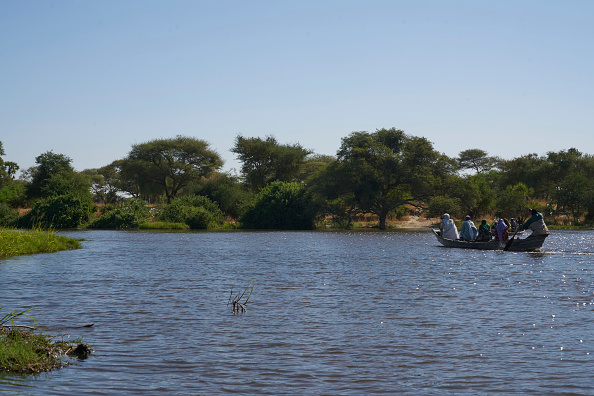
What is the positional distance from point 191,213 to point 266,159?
1668 cm

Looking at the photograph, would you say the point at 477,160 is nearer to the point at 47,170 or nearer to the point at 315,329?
the point at 47,170

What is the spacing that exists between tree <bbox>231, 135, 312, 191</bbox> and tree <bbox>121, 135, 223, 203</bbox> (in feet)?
19.8

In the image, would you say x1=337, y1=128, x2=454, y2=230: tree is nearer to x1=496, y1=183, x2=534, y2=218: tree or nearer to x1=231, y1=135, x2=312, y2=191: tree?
x1=496, y1=183, x2=534, y2=218: tree

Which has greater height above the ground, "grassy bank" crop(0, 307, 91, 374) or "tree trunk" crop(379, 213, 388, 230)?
"tree trunk" crop(379, 213, 388, 230)

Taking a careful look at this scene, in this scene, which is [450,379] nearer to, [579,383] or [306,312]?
[579,383]

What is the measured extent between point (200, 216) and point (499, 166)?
153 feet

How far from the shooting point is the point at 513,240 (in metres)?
32.4

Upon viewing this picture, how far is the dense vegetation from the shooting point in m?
62.4

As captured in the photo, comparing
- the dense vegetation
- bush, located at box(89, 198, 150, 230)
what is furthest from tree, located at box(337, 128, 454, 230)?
bush, located at box(89, 198, 150, 230)

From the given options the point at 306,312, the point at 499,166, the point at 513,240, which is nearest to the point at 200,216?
the point at 513,240

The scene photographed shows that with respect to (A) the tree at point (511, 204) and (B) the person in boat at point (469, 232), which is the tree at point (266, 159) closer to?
(A) the tree at point (511, 204)

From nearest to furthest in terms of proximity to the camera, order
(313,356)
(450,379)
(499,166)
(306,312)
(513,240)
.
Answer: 1. (450,379)
2. (313,356)
3. (306,312)
4. (513,240)
5. (499,166)

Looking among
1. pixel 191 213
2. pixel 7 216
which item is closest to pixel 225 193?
pixel 191 213

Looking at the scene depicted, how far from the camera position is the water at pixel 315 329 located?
8469 mm
